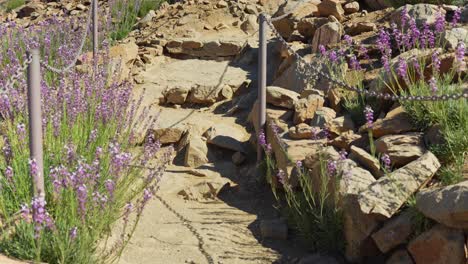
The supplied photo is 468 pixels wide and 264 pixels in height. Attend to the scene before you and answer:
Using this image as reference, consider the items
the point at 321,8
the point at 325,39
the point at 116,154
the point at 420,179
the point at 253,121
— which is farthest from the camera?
the point at 321,8

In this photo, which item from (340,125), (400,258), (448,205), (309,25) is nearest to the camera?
(448,205)

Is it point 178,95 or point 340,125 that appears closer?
point 340,125

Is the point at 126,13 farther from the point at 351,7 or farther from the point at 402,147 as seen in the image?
the point at 402,147

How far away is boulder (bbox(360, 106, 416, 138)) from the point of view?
504 cm

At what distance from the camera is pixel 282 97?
20.3 feet

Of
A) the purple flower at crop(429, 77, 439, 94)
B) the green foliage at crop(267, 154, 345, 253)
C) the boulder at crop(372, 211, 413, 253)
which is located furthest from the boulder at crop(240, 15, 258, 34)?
the boulder at crop(372, 211, 413, 253)

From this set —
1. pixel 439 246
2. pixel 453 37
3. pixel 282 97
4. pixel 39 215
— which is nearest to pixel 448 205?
pixel 439 246

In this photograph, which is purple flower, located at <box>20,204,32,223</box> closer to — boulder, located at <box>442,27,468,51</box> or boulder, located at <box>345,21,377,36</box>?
boulder, located at <box>442,27,468,51</box>

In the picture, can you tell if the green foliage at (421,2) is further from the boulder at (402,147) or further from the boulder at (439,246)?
the boulder at (439,246)

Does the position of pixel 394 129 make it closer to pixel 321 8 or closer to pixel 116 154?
pixel 116 154

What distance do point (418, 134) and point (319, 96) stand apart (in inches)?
49.4

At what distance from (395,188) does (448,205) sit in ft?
1.63

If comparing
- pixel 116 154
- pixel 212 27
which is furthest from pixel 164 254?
pixel 212 27

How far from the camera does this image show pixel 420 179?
14.2ft
